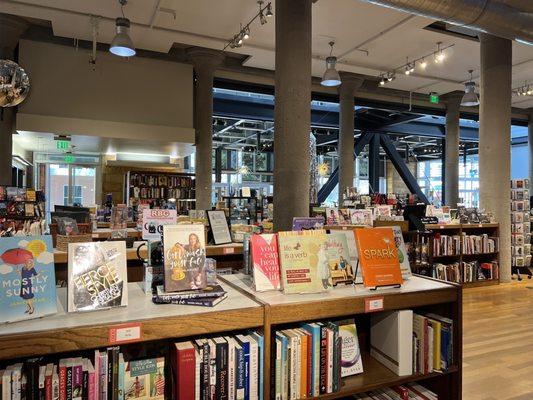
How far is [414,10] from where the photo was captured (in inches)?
170

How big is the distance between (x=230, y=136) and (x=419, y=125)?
788 cm

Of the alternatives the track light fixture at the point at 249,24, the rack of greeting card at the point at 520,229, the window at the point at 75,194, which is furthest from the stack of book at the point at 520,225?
the window at the point at 75,194

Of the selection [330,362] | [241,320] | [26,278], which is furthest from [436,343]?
[26,278]

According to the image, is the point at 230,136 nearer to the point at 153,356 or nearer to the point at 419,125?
the point at 419,125

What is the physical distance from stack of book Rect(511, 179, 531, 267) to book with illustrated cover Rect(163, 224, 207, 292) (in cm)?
814

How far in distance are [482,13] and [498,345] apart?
3640mm

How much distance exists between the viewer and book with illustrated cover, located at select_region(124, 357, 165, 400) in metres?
1.49

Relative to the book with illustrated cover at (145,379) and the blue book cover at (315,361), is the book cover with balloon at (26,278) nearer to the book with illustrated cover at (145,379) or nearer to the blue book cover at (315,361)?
the book with illustrated cover at (145,379)

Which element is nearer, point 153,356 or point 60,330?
point 60,330

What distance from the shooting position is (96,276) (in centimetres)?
157

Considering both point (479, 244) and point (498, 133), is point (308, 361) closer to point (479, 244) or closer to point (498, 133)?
point (479, 244)

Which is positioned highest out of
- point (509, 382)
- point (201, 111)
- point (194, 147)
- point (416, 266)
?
point (201, 111)

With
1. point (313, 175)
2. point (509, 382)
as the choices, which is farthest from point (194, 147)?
point (509, 382)

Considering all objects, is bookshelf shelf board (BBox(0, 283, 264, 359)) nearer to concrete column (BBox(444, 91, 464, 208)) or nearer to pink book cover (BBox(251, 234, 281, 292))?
pink book cover (BBox(251, 234, 281, 292))
